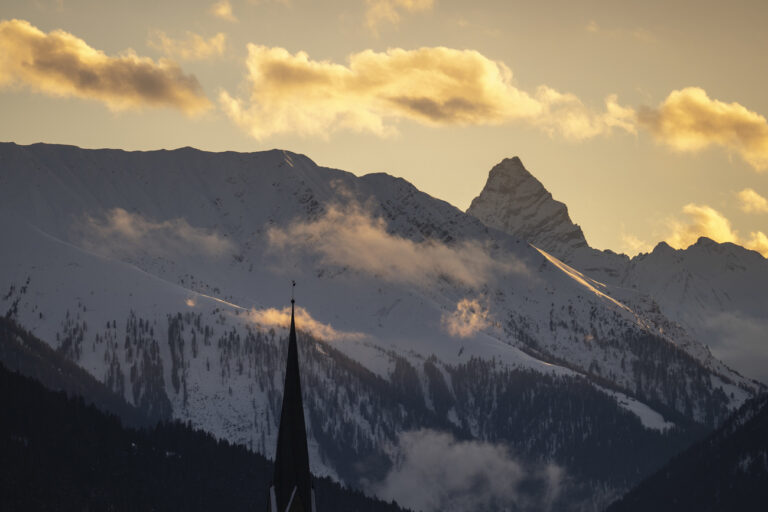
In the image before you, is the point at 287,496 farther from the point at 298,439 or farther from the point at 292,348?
the point at 292,348

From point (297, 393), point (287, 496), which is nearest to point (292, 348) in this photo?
point (297, 393)

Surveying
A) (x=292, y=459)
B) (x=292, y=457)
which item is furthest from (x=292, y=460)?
(x=292, y=457)

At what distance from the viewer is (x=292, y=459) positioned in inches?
4154

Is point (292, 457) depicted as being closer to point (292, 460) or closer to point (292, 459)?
point (292, 459)

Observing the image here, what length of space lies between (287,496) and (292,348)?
11625mm

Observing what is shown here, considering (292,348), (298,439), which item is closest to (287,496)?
(298,439)

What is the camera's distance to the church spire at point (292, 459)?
103 m

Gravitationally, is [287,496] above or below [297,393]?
below

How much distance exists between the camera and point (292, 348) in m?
102

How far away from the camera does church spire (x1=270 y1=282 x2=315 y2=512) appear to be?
103 metres

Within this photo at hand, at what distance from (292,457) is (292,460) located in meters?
0.36

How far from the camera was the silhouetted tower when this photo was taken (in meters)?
103

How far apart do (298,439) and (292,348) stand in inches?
289

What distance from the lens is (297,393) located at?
335ft
